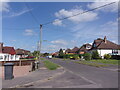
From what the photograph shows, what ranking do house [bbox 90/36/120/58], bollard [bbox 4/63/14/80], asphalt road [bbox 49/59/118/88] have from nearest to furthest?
asphalt road [bbox 49/59/118/88] → bollard [bbox 4/63/14/80] → house [bbox 90/36/120/58]

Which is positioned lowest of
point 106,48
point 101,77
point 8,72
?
point 101,77

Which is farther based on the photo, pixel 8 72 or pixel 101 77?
pixel 101 77

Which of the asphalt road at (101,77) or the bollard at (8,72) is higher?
the bollard at (8,72)

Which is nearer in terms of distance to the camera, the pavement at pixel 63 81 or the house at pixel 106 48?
the pavement at pixel 63 81

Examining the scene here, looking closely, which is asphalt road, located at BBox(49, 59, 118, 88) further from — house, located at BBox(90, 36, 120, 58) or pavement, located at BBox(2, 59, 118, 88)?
house, located at BBox(90, 36, 120, 58)

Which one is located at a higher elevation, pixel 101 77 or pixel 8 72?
pixel 8 72

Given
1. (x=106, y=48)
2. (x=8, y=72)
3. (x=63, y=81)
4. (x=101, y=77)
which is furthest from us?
(x=106, y=48)

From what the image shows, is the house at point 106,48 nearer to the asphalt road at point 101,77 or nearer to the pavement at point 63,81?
the asphalt road at point 101,77

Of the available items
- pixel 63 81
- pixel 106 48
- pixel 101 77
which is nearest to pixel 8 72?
pixel 63 81

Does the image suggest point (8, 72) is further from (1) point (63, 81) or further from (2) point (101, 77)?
(2) point (101, 77)

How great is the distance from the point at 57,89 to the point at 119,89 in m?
3.19

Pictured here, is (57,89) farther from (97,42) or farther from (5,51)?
(97,42)

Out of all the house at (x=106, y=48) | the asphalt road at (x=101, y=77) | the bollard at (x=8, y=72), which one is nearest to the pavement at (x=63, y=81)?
the asphalt road at (x=101, y=77)

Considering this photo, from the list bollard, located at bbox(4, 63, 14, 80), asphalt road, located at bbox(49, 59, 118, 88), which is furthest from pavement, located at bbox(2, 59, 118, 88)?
bollard, located at bbox(4, 63, 14, 80)
